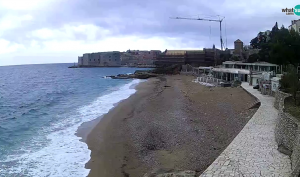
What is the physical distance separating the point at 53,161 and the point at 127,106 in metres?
15.1

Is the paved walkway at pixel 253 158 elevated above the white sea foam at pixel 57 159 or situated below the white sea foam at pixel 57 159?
above

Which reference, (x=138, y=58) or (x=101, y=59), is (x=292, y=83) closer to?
(x=138, y=58)

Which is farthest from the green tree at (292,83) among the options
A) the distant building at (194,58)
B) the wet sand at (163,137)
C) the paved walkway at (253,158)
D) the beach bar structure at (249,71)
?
the distant building at (194,58)

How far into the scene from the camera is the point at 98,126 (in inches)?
771

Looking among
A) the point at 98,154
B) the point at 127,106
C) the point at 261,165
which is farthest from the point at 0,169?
the point at 127,106

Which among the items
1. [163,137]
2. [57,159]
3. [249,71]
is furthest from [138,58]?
[57,159]

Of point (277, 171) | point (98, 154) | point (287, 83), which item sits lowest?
point (98, 154)

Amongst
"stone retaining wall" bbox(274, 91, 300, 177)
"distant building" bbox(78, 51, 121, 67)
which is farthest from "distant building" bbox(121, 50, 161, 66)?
"stone retaining wall" bbox(274, 91, 300, 177)

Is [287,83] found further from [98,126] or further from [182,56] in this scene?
[182,56]

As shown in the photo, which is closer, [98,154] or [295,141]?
[295,141]

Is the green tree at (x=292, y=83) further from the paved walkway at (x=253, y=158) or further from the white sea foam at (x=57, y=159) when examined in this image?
the white sea foam at (x=57, y=159)

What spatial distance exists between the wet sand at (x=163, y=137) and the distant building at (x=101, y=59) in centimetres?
15411

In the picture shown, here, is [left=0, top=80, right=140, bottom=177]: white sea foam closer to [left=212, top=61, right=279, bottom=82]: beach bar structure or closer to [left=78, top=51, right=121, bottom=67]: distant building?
[left=212, top=61, right=279, bottom=82]: beach bar structure

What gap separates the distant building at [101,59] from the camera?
17725cm
